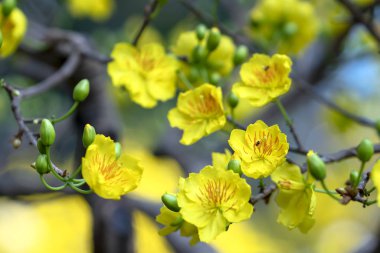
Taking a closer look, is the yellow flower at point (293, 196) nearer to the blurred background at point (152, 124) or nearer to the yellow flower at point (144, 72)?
the yellow flower at point (144, 72)

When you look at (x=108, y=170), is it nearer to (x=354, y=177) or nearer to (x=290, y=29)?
(x=354, y=177)

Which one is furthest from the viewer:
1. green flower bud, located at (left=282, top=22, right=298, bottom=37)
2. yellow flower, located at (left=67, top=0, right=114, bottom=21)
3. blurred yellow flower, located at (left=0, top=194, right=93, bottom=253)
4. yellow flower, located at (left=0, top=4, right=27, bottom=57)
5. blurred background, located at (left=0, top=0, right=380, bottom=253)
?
blurred yellow flower, located at (left=0, top=194, right=93, bottom=253)

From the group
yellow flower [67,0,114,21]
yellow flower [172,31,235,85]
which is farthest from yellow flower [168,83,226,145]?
yellow flower [67,0,114,21]

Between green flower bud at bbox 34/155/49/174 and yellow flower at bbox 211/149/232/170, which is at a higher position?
green flower bud at bbox 34/155/49/174

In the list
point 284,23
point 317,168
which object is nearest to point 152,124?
point 284,23

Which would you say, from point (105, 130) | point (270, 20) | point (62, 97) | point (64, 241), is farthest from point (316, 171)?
point (64, 241)

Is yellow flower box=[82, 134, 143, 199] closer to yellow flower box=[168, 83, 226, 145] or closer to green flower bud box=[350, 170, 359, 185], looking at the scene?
yellow flower box=[168, 83, 226, 145]

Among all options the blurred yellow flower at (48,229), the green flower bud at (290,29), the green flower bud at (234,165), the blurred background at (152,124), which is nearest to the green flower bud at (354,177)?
the green flower bud at (234,165)
